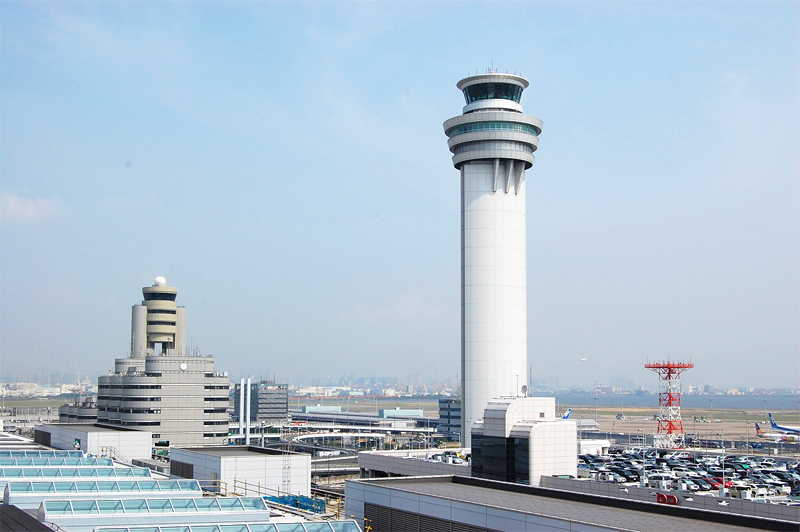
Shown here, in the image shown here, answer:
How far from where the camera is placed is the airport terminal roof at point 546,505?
3431 cm

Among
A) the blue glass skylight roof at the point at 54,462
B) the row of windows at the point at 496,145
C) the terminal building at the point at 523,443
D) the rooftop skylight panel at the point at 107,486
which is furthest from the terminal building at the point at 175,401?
the rooftop skylight panel at the point at 107,486

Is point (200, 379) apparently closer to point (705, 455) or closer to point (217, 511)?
point (705, 455)

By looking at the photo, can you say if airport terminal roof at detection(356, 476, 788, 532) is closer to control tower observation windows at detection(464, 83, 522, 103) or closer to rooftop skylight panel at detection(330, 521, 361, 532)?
rooftop skylight panel at detection(330, 521, 361, 532)

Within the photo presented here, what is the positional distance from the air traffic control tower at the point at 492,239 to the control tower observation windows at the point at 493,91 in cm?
14

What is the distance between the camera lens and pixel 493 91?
120 metres

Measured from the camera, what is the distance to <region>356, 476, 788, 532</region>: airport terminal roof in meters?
34.3

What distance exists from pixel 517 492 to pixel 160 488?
19.4 meters

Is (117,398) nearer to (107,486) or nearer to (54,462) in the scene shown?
(54,462)

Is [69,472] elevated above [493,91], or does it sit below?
below

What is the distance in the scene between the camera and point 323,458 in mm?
151625

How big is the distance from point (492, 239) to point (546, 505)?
79456 millimetres

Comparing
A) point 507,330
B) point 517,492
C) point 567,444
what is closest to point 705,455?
point 507,330

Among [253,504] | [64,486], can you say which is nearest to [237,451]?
[64,486]

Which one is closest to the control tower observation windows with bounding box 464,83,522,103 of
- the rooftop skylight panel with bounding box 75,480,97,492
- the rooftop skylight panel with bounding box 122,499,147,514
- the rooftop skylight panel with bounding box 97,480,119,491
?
the rooftop skylight panel with bounding box 97,480,119,491
